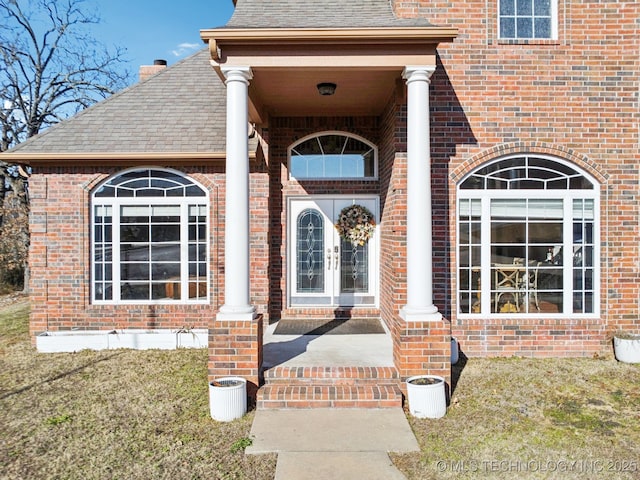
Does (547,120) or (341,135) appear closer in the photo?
(547,120)

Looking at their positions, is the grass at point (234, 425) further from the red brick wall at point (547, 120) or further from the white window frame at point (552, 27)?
the white window frame at point (552, 27)

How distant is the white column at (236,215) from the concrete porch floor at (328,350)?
86cm

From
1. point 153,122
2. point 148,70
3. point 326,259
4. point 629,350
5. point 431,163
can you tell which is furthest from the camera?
point 148,70

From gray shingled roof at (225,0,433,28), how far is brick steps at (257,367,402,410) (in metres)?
3.90

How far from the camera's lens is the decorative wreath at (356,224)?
754cm

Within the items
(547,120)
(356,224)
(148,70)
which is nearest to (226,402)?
(356,224)

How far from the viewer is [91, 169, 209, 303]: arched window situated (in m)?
7.21

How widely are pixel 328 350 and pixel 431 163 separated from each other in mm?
2973

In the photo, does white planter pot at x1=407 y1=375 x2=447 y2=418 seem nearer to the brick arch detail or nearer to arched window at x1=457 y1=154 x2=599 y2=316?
arched window at x1=457 y1=154 x2=599 y2=316

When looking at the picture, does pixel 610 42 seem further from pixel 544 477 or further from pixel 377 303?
pixel 544 477

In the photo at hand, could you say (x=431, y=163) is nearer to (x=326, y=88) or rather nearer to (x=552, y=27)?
(x=326, y=88)

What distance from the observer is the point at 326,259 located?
7.67 m

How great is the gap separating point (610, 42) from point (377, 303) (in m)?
5.24

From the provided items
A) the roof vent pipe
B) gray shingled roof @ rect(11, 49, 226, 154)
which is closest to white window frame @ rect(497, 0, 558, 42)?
gray shingled roof @ rect(11, 49, 226, 154)
